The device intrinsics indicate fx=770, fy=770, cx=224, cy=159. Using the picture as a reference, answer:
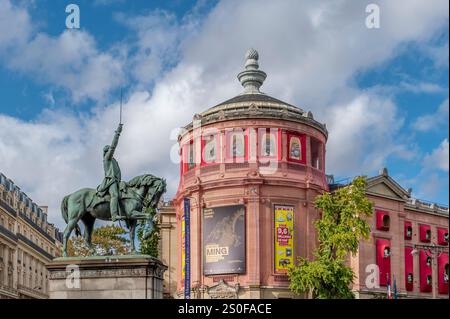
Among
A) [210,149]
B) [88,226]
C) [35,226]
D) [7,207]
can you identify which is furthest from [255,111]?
[35,226]

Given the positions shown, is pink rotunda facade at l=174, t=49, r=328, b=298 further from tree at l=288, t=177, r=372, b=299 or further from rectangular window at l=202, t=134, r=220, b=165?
tree at l=288, t=177, r=372, b=299

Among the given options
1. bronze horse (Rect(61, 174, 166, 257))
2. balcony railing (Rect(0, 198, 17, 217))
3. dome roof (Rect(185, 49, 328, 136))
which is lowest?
bronze horse (Rect(61, 174, 166, 257))

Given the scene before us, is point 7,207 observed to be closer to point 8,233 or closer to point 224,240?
point 8,233

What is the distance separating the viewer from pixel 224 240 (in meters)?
73.1

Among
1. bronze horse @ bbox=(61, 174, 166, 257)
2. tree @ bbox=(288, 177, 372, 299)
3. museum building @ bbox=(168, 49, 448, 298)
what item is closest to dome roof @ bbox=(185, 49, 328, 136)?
museum building @ bbox=(168, 49, 448, 298)

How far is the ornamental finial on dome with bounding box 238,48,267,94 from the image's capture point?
281 ft

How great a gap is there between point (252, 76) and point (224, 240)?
21.3m

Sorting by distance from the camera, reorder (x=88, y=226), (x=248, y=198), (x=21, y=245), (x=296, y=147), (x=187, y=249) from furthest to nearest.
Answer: (x=21, y=245), (x=296, y=147), (x=187, y=249), (x=248, y=198), (x=88, y=226)

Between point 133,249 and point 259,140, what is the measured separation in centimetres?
4440

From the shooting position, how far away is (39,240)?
119 metres

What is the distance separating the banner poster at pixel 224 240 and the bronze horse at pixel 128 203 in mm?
40451

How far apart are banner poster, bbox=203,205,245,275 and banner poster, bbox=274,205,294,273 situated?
3.29m
